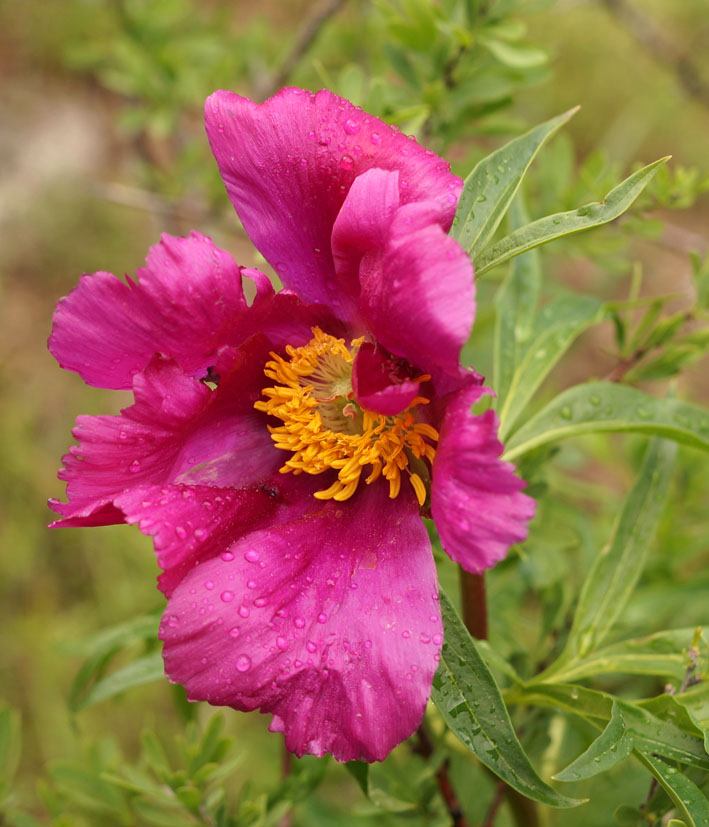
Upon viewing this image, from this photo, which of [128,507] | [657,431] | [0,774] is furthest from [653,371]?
[0,774]

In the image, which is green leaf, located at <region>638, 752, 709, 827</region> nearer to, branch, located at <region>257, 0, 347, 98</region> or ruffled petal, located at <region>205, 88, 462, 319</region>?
ruffled petal, located at <region>205, 88, 462, 319</region>

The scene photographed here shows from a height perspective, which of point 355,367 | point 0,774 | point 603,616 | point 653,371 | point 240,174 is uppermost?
point 240,174

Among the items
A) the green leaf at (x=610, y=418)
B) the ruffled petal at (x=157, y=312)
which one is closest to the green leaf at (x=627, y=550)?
the green leaf at (x=610, y=418)

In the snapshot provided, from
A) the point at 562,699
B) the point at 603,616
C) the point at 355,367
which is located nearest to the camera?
the point at 355,367

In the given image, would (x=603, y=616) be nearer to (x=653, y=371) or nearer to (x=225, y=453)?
(x=653, y=371)

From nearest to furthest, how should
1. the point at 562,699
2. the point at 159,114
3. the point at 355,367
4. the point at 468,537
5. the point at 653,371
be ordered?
the point at 468,537
the point at 355,367
the point at 562,699
the point at 653,371
the point at 159,114

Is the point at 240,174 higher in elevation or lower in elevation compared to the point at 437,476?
higher

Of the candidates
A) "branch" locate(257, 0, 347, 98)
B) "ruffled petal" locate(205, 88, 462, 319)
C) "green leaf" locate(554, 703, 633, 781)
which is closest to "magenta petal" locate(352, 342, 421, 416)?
"ruffled petal" locate(205, 88, 462, 319)
